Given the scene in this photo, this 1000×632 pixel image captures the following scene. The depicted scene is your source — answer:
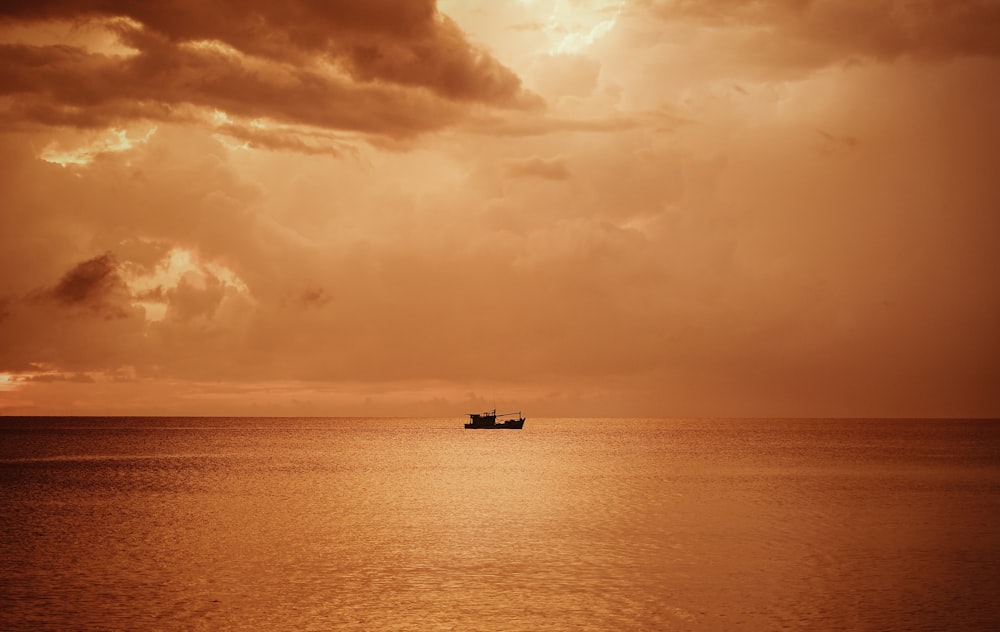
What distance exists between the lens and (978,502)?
75.5 meters

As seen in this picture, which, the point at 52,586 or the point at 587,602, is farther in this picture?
the point at 52,586

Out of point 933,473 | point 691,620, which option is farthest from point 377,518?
point 933,473

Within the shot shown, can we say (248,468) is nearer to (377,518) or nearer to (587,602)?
(377,518)

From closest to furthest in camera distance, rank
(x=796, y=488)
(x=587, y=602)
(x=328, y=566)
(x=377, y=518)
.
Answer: (x=587, y=602)
(x=328, y=566)
(x=377, y=518)
(x=796, y=488)

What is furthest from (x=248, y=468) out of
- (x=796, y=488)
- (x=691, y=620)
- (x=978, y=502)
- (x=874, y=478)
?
(x=691, y=620)

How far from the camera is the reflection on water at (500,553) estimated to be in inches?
1443

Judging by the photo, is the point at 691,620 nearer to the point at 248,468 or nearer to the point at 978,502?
the point at 978,502

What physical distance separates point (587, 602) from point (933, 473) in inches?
3414

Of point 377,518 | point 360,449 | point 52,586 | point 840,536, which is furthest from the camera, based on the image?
point 360,449

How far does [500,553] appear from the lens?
5003cm

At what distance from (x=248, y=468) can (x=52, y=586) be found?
3149 inches

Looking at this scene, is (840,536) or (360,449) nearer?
(840,536)

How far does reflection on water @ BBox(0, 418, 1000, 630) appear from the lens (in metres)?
36.7

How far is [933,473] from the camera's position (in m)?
110
